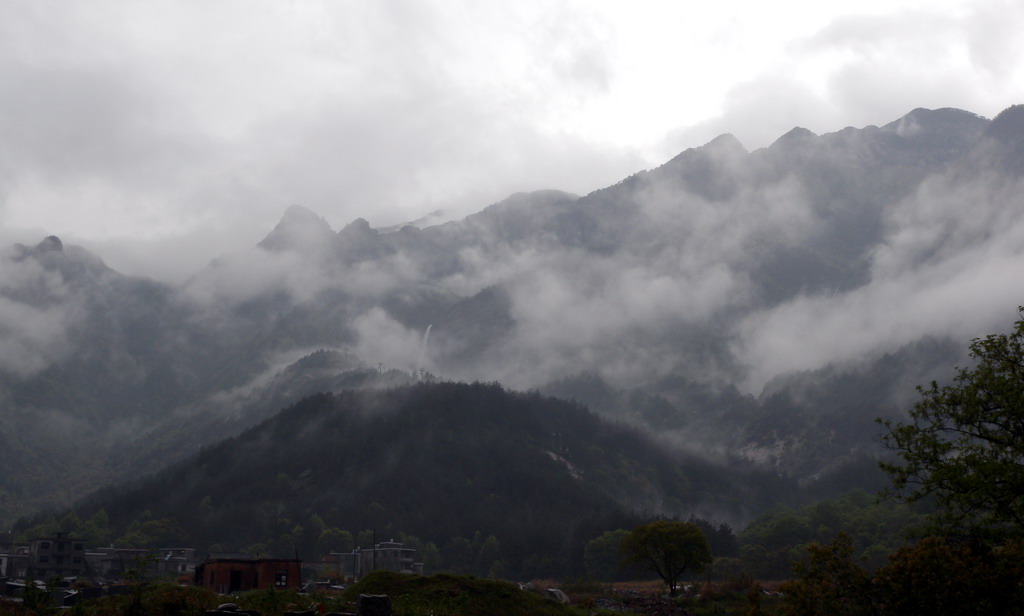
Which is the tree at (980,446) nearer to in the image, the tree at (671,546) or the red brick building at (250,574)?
the tree at (671,546)

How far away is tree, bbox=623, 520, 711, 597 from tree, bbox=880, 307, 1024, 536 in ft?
194

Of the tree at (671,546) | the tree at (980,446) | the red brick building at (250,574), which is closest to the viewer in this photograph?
the tree at (980,446)

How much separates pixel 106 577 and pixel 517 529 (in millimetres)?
81163

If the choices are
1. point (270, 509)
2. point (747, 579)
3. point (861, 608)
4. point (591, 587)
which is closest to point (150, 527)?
point (270, 509)

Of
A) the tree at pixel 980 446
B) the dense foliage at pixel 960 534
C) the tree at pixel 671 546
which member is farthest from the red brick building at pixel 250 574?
the tree at pixel 980 446

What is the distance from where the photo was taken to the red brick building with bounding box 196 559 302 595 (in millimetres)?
86562

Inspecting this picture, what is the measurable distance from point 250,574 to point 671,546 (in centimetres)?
4176

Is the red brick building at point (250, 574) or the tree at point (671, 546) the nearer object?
the red brick building at point (250, 574)

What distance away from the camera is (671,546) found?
88.4 meters

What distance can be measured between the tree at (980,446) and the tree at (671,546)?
59.2 m

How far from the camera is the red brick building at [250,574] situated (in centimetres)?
8656

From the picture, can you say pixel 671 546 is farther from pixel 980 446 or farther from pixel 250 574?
pixel 980 446

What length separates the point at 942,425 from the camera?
2988cm

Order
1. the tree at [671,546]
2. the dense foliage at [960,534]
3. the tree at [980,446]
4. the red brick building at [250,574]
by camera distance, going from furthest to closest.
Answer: the tree at [671,546] → the red brick building at [250,574] → the tree at [980,446] → the dense foliage at [960,534]
